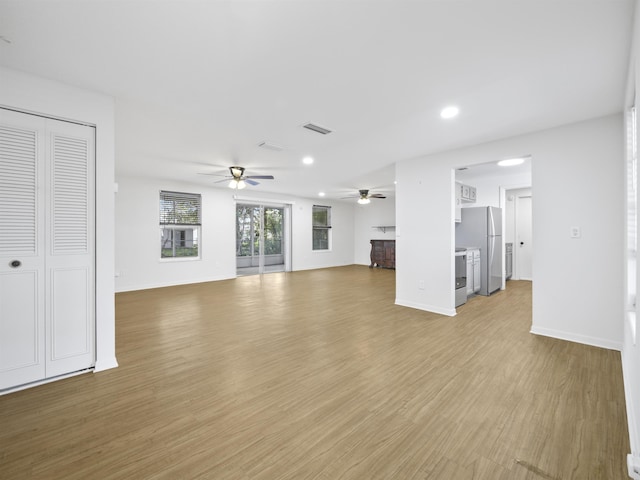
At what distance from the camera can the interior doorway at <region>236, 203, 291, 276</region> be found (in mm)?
8281

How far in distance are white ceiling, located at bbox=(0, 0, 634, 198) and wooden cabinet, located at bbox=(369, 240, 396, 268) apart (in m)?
6.36

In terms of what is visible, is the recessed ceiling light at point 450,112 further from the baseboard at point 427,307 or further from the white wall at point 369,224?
the white wall at point 369,224

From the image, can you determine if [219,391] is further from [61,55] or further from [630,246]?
[630,246]

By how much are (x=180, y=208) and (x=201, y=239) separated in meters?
0.92

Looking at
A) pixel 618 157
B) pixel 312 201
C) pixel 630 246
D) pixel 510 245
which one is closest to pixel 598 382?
pixel 630 246

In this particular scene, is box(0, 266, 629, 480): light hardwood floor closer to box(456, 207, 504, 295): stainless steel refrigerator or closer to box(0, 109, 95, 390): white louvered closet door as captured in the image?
box(0, 109, 95, 390): white louvered closet door

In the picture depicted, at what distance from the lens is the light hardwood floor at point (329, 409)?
58.6 inches

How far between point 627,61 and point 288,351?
12.1 feet

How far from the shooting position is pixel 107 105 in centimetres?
256

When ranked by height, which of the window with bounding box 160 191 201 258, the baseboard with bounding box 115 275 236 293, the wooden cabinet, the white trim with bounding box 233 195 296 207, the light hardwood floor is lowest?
the light hardwood floor

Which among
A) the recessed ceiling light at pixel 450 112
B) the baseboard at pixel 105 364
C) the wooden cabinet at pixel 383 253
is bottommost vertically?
the baseboard at pixel 105 364

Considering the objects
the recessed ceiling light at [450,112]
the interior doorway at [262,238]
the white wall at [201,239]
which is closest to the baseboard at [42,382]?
the white wall at [201,239]

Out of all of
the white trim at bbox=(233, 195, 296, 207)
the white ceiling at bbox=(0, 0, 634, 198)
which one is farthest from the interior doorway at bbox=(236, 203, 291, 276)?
the white ceiling at bbox=(0, 0, 634, 198)

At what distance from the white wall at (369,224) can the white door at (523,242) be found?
3848 millimetres
